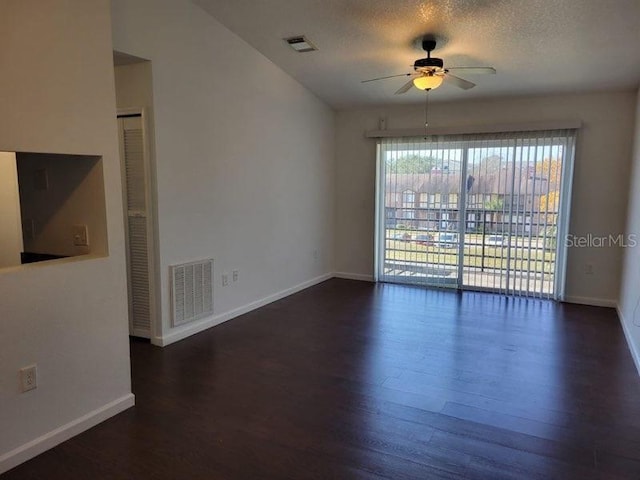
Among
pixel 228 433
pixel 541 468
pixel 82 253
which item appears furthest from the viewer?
pixel 82 253

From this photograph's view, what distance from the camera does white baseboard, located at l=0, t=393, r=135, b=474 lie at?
217 centimetres

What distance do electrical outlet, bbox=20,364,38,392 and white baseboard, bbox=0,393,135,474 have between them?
0.92 ft

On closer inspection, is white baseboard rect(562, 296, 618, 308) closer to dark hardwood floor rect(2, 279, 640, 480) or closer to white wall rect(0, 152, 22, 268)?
dark hardwood floor rect(2, 279, 640, 480)

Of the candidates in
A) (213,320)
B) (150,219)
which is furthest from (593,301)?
(150,219)

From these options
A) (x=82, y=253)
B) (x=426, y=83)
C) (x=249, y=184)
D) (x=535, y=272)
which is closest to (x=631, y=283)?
(x=535, y=272)

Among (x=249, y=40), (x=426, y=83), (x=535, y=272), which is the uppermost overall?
(x=249, y=40)

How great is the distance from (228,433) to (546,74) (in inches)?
180

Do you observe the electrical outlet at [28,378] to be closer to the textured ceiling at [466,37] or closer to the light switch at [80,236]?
the light switch at [80,236]

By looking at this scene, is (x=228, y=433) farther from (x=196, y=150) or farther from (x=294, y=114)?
(x=294, y=114)

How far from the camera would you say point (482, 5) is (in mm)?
3365

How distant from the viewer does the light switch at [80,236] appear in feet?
8.73

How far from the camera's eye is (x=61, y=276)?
2373mm

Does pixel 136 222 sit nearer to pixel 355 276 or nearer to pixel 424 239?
pixel 355 276

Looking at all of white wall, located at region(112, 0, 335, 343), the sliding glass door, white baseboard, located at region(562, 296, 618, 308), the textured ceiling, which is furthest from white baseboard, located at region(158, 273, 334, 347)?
white baseboard, located at region(562, 296, 618, 308)
